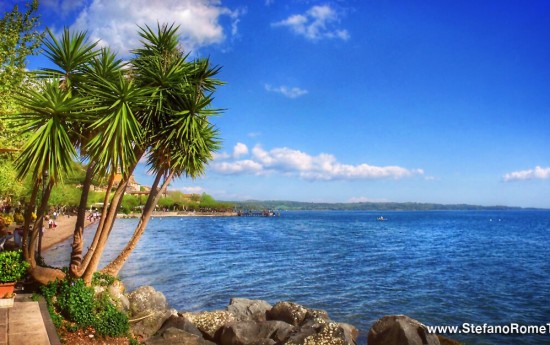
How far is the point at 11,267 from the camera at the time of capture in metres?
10.9

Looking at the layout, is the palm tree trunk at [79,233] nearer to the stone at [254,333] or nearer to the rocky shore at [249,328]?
the rocky shore at [249,328]

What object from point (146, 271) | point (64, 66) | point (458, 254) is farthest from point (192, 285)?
point (458, 254)

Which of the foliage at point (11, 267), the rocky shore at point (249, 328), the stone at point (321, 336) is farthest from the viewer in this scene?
the rocky shore at point (249, 328)

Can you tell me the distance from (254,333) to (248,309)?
314 cm

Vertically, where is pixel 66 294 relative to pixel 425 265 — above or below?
above

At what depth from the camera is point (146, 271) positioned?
28.4 meters

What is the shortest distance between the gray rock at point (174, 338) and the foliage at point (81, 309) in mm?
935

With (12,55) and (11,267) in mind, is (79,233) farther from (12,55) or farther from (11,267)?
(12,55)

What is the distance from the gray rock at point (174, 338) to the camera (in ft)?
38.4

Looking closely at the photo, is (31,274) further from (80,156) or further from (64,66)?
(64,66)

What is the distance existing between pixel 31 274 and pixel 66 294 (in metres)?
1.80

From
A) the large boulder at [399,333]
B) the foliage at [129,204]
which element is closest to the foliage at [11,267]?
the large boulder at [399,333]

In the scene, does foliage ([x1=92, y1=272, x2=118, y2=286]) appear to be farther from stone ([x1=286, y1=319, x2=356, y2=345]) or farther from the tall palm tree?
stone ([x1=286, y1=319, x2=356, y2=345])

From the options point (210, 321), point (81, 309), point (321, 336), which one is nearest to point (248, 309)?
point (210, 321)
